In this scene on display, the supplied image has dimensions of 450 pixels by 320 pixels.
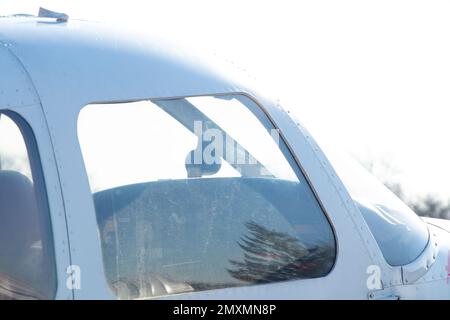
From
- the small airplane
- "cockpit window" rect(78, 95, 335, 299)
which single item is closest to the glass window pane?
the small airplane

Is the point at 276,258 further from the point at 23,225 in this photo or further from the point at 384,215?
the point at 23,225

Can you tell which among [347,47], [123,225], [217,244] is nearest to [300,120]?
[217,244]

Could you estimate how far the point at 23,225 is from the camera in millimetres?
3213

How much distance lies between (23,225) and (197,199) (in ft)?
2.07

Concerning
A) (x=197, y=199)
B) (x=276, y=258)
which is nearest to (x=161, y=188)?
(x=197, y=199)

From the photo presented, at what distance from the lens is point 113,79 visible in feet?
11.1

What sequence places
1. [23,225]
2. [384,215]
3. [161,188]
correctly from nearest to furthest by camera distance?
[23,225]
[161,188]
[384,215]

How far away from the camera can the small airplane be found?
318cm

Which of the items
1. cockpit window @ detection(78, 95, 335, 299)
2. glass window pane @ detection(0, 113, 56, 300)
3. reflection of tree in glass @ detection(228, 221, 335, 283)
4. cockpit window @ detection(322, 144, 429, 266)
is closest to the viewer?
glass window pane @ detection(0, 113, 56, 300)

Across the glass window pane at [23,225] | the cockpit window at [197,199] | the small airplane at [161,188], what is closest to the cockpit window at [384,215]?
the small airplane at [161,188]

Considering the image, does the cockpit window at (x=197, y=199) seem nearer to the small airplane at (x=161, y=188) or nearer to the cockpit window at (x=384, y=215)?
the small airplane at (x=161, y=188)

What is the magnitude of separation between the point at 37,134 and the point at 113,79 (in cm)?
36

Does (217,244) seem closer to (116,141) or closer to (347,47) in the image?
(116,141)

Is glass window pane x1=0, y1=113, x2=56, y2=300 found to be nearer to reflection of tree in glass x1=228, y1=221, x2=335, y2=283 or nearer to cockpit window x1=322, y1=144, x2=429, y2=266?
reflection of tree in glass x1=228, y1=221, x2=335, y2=283
